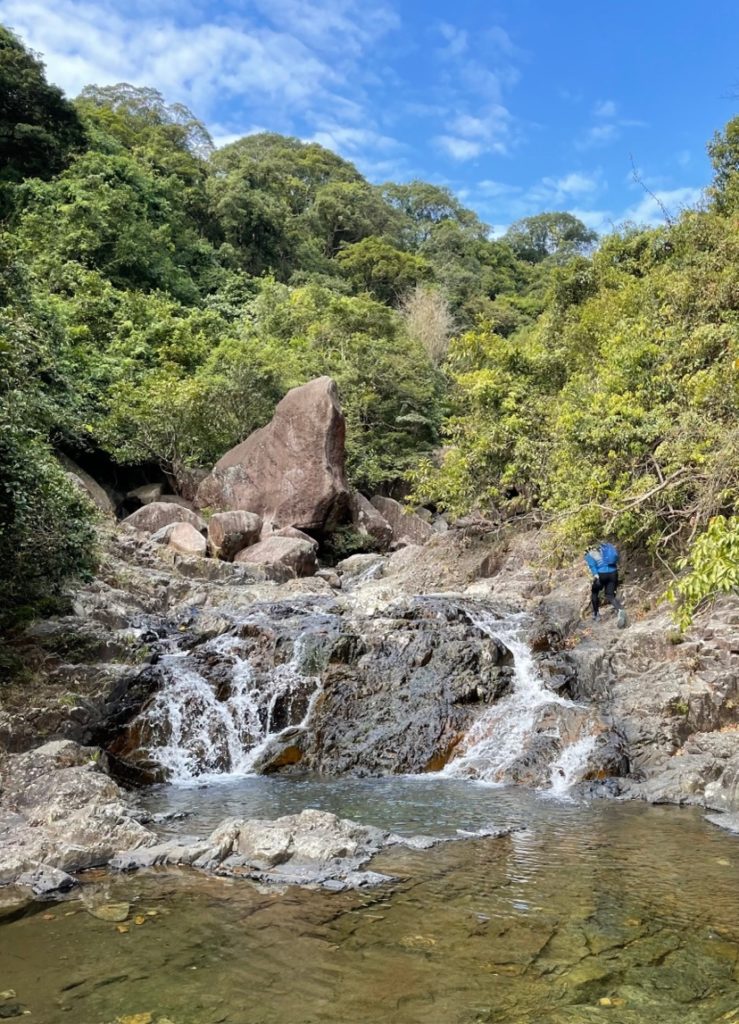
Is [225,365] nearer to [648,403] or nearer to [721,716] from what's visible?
[648,403]

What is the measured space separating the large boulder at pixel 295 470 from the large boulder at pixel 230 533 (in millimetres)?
1545

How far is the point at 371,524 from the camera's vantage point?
25172 millimetres

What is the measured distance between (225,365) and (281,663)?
17203 mm

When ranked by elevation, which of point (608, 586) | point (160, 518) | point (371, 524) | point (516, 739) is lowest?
point (516, 739)

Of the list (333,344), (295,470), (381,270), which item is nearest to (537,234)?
(381,270)

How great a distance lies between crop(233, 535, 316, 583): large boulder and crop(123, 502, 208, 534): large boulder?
2.45m

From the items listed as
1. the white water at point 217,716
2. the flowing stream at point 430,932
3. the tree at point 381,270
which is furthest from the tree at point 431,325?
the flowing stream at point 430,932

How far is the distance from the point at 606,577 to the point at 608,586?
0.18m

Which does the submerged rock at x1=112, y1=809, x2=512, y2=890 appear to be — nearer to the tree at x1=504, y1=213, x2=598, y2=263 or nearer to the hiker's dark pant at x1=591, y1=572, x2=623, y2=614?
the hiker's dark pant at x1=591, y1=572, x2=623, y2=614

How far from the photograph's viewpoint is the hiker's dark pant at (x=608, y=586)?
44.2 ft

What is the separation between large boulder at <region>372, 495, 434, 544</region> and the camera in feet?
88.3

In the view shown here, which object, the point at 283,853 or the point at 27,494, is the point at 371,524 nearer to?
the point at 27,494

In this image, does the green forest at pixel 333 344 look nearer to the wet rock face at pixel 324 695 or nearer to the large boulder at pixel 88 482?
the large boulder at pixel 88 482

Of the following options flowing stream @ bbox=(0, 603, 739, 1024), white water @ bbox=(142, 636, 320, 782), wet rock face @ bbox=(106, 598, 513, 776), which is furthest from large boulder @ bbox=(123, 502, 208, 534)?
flowing stream @ bbox=(0, 603, 739, 1024)
